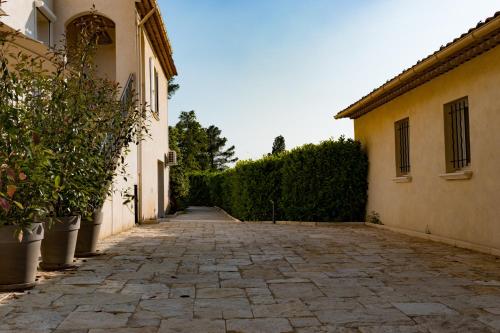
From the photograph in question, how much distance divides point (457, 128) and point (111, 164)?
571cm

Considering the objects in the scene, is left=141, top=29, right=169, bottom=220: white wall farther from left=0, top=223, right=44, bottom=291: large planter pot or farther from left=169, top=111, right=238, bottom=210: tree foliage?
left=0, top=223, right=44, bottom=291: large planter pot

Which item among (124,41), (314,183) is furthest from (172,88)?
(314,183)

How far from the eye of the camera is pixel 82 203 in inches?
242

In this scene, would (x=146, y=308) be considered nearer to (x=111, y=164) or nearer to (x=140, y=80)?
(x=111, y=164)

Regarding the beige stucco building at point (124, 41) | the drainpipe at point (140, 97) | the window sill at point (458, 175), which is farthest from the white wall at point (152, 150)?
the window sill at point (458, 175)

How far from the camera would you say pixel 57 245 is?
5746 mm

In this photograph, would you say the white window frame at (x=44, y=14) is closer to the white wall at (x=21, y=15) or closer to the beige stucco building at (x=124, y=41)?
the beige stucco building at (x=124, y=41)

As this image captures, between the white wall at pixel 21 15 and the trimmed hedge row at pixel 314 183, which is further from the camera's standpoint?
the trimmed hedge row at pixel 314 183

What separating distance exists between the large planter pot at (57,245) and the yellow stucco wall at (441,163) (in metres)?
5.71

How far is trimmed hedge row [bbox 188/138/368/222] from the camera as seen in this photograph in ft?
41.6

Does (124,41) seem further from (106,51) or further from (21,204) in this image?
(21,204)

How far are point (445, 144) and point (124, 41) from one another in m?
7.90

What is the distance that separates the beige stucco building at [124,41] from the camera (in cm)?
1040

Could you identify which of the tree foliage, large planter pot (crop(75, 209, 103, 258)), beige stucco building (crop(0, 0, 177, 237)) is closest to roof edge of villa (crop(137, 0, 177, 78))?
beige stucco building (crop(0, 0, 177, 237))
